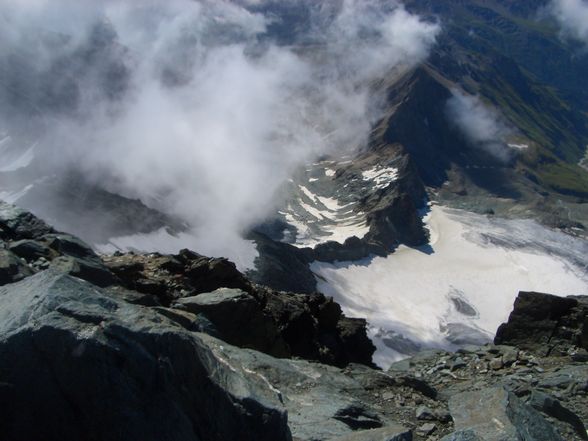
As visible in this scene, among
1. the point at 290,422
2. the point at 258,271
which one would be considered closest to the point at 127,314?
the point at 290,422

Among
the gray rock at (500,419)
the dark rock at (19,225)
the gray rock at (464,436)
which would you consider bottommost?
the gray rock at (464,436)

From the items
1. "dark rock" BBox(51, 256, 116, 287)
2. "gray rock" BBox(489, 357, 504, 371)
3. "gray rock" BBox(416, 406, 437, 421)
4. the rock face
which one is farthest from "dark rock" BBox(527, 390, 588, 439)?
"dark rock" BBox(51, 256, 116, 287)

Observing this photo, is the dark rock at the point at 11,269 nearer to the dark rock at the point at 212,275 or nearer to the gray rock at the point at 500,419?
the gray rock at the point at 500,419

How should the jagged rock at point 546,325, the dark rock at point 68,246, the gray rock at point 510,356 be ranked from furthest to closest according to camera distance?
the jagged rock at point 546,325
the gray rock at point 510,356
the dark rock at point 68,246

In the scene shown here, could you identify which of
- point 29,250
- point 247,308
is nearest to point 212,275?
point 247,308

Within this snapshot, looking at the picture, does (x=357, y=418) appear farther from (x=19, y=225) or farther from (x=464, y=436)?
(x=19, y=225)

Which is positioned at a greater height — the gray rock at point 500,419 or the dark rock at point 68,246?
the dark rock at point 68,246

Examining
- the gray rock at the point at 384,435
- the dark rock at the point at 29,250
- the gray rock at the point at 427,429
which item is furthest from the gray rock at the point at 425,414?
the dark rock at the point at 29,250
